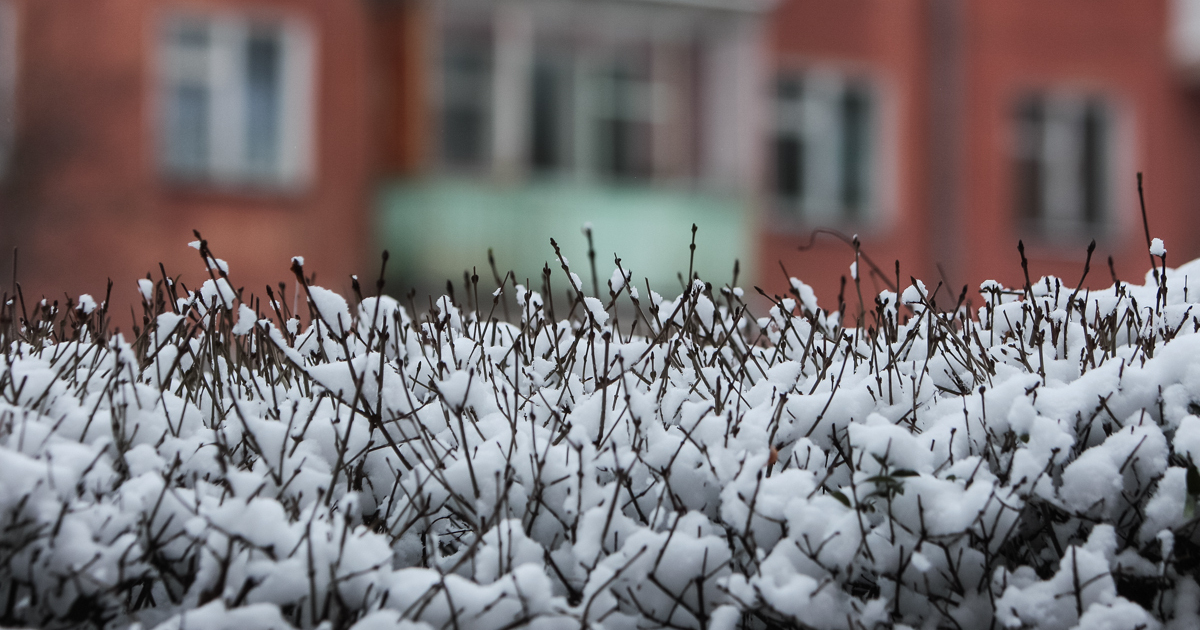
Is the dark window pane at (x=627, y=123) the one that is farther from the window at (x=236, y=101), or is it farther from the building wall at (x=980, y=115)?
the window at (x=236, y=101)

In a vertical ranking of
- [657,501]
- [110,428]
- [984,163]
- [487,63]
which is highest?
[487,63]

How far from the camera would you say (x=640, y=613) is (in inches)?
78.8

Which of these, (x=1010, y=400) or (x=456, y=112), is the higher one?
(x=456, y=112)

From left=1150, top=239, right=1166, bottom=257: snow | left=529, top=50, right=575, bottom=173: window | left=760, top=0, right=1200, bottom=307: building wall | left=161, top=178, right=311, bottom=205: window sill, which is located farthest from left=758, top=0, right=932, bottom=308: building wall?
left=1150, top=239, right=1166, bottom=257: snow

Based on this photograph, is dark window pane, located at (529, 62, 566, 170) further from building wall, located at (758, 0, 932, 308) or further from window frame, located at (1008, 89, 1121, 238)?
window frame, located at (1008, 89, 1121, 238)

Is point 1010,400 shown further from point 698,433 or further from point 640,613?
point 640,613

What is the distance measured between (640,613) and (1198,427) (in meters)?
1.03

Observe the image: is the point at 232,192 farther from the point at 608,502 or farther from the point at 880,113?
the point at 608,502

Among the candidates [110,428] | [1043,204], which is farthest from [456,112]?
[110,428]

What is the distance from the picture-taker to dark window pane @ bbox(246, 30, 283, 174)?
40.4 ft

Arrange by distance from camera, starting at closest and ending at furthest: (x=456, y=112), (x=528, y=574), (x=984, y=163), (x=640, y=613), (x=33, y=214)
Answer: (x=528, y=574), (x=640, y=613), (x=33, y=214), (x=456, y=112), (x=984, y=163)

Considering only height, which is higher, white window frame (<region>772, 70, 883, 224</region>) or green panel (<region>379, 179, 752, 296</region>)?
white window frame (<region>772, 70, 883, 224</region>)

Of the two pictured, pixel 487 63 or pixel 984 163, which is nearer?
pixel 487 63

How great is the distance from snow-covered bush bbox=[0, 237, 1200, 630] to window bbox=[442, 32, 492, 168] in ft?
32.8
